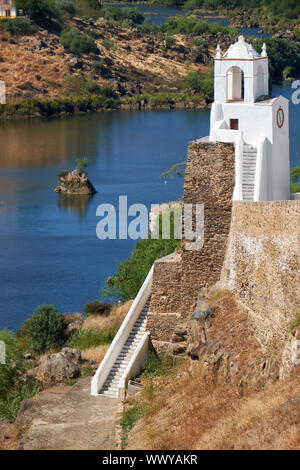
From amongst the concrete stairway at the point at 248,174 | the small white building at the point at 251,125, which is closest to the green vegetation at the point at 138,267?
the small white building at the point at 251,125

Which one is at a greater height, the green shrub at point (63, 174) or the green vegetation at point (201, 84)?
the green vegetation at point (201, 84)

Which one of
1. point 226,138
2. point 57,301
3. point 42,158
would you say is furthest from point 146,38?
point 226,138

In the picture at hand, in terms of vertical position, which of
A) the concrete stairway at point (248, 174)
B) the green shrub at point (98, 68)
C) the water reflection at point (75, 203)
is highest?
the green shrub at point (98, 68)

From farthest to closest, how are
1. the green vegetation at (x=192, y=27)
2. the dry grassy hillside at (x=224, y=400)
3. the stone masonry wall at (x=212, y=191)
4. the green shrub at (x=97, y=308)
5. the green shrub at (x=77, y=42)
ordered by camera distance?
1. the green vegetation at (x=192, y=27)
2. the green shrub at (x=77, y=42)
3. the green shrub at (x=97, y=308)
4. the stone masonry wall at (x=212, y=191)
5. the dry grassy hillside at (x=224, y=400)

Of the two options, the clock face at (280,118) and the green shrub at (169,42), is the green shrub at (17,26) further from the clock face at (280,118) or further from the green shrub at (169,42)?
the clock face at (280,118)

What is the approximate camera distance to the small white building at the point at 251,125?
25719 mm

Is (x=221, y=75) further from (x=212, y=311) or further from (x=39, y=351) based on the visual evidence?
(x=39, y=351)

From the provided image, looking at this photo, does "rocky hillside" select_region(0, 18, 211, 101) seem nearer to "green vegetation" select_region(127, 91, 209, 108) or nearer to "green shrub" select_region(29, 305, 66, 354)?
"green vegetation" select_region(127, 91, 209, 108)

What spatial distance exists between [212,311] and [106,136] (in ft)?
216

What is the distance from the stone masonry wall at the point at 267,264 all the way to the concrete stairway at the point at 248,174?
38.6 inches

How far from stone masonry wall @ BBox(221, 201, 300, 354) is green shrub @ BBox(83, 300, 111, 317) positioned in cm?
1508

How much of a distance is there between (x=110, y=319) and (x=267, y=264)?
1463 centimetres

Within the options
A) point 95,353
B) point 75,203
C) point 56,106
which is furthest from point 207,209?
point 56,106

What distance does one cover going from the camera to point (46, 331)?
36.9m
